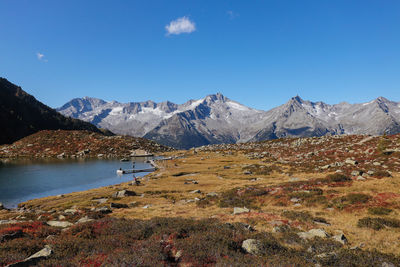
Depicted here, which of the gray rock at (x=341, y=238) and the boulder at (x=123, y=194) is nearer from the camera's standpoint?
the gray rock at (x=341, y=238)

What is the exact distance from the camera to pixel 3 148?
133250 mm

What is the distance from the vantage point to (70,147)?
13125cm

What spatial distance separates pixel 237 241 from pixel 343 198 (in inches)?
686

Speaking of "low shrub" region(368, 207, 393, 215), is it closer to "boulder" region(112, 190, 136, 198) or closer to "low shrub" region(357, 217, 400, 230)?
"low shrub" region(357, 217, 400, 230)

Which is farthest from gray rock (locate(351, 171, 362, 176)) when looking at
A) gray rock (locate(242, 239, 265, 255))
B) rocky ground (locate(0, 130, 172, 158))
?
rocky ground (locate(0, 130, 172, 158))

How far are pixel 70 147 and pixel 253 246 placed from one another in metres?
144

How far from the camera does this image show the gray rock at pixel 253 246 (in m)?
12.5

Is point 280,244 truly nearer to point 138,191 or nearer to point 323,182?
point 323,182

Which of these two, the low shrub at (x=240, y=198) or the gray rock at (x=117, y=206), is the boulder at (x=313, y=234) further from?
the gray rock at (x=117, y=206)

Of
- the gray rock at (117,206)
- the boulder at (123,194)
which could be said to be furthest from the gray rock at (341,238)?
the boulder at (123,194)

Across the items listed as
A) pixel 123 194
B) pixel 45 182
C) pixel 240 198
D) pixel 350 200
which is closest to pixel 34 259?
pixel 240 198

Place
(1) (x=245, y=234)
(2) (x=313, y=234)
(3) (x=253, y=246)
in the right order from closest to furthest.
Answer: (3) (x=253, y=246) → (1) (x=245, y=234) → (2) (x=313, y=234)

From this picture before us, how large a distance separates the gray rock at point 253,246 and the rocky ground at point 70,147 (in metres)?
123

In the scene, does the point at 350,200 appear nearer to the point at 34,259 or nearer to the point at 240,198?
the point at 240,198
